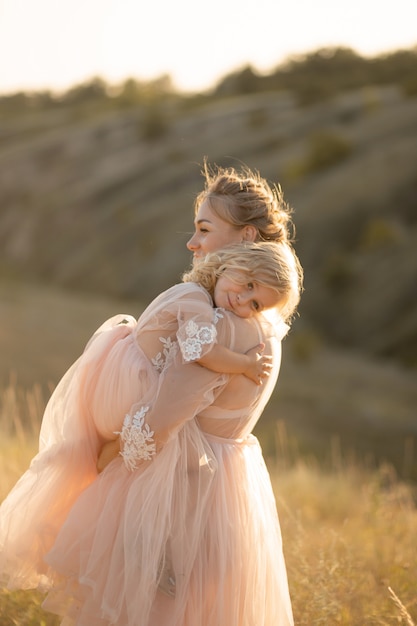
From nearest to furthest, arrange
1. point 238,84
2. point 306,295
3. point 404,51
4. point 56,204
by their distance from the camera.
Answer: point 306,295 → point 56,204 → point 404,51 → point 238,84

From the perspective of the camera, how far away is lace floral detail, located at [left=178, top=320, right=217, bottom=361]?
10.5 feet

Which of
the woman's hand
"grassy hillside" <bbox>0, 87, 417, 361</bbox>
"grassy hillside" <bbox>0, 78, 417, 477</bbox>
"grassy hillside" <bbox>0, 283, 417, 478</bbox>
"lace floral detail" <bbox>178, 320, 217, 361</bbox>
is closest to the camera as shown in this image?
"lace floral detail" <bbox>178, 320, 217, 361</bbox>

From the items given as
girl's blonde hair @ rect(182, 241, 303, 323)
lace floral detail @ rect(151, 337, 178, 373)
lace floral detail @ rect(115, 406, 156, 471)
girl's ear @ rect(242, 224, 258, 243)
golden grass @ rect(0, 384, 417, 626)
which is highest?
girl's ear @ rect(242, 224, 258, 243)

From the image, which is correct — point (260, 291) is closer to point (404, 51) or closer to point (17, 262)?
point (17, 262)

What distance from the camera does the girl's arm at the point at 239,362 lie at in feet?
10.6

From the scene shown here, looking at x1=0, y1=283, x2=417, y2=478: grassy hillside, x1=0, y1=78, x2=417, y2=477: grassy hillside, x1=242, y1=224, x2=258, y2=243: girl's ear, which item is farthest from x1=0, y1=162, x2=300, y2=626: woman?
x1=0, y1=78, x2=417, y2=477: grassy hillside

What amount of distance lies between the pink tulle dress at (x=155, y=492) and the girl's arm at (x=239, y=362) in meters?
0.04

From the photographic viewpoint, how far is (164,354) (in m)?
3.35

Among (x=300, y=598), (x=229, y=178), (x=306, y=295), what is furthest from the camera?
(x=306, y=295)

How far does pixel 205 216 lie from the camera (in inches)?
141

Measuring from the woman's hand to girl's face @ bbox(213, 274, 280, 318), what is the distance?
2.17 feet

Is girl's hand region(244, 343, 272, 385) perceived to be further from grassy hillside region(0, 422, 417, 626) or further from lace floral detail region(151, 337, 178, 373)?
grassy hillside region(0, 422, 417, 626)

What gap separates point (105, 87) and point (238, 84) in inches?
846

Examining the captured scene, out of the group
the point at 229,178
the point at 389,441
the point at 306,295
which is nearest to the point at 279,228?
the point at 229,178
